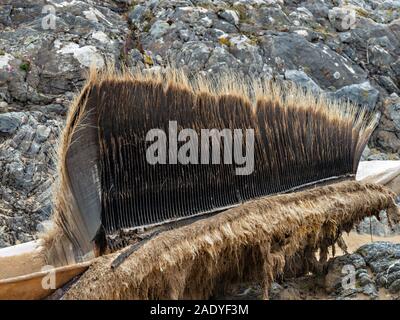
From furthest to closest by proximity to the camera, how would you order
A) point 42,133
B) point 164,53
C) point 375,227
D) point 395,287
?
point 164,53 → point 42,133 → point 375,227 → point 395,287

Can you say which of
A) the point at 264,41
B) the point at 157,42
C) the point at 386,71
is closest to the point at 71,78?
the point at 157,42

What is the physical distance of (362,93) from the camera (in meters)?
6.61

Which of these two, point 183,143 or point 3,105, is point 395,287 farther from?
point 3,105

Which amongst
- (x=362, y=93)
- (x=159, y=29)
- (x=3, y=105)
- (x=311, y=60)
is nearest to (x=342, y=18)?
(x=311, y=60)

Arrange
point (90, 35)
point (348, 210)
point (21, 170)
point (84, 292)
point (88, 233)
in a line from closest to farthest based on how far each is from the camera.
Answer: point (84, 292), point (88, 233), point (348, 210), point (21, 170), point (90, 35)

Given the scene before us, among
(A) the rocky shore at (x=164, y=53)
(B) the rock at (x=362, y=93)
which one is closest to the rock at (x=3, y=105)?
(A) the rocky shore at (x=164, y=53)

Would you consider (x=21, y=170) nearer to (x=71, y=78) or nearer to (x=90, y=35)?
(x=71, y=78)

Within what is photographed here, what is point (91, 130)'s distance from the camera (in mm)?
2418

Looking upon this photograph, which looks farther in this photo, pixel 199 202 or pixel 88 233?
pixel 199 202

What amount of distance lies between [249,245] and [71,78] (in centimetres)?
400

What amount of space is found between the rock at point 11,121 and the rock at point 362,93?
3.25 meters

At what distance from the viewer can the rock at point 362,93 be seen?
651 centimetres

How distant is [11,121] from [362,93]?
367 cm
